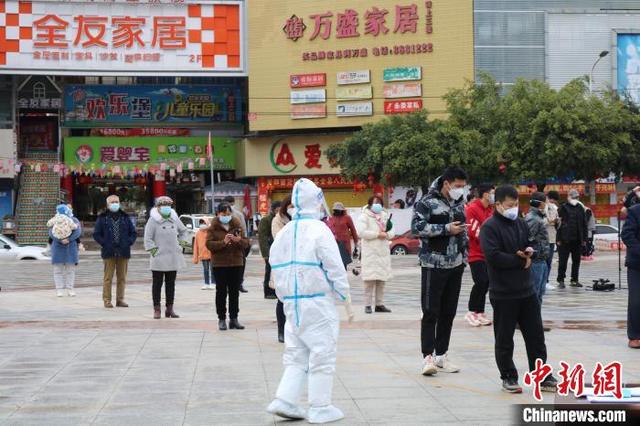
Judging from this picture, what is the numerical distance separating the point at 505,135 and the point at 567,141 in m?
2.31

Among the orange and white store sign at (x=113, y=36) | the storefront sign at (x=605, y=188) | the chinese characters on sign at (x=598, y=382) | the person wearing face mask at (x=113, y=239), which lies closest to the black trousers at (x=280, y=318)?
the person wearing face mask at (x=113, y=239)

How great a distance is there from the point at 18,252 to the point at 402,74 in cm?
2020

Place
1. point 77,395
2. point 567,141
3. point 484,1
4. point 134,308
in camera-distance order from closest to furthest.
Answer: point 77,395
point 134,308
point 567,141
point 484,1

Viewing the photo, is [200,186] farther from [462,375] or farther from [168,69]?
[462,375]

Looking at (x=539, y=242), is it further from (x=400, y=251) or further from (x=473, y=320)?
(x=400, y=251)

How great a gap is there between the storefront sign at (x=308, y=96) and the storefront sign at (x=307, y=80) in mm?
276

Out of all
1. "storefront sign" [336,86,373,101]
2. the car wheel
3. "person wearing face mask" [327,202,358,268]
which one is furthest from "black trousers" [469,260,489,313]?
"storefront sign" [336,86,373,101]

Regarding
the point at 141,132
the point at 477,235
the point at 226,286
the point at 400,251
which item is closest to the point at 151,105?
the point at 141,132

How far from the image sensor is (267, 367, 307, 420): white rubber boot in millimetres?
6730

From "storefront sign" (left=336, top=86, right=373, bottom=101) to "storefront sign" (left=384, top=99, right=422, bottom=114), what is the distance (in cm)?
94

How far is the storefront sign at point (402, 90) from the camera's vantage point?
4425 cm

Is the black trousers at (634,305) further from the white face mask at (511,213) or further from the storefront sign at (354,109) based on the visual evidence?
the storefront sign at (354,109)

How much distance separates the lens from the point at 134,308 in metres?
15.1

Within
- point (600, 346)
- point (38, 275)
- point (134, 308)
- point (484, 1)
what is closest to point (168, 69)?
point (484, 1)
